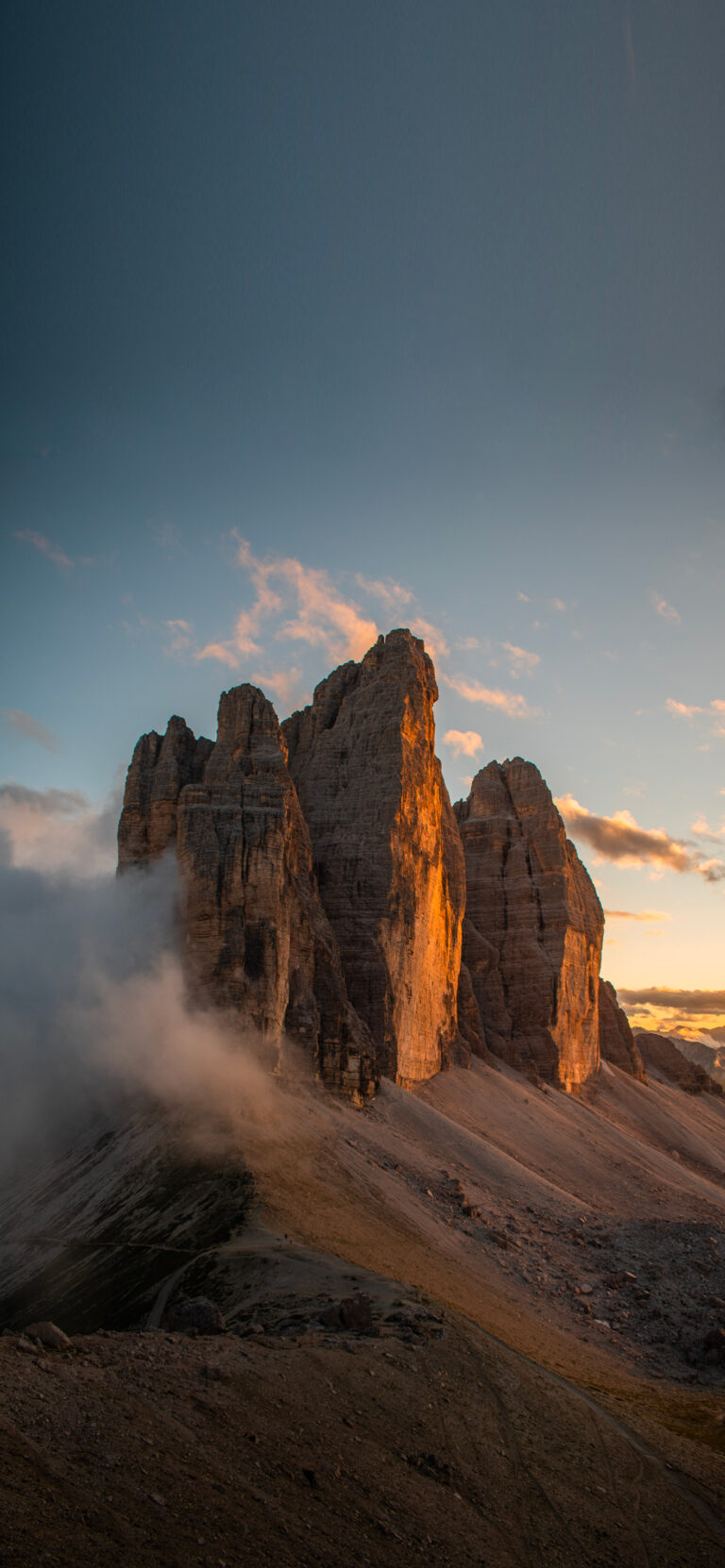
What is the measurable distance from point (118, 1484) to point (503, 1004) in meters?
83.1

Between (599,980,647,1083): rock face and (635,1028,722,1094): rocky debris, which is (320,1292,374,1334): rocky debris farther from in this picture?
(635,1028,722,1094): rocky debris

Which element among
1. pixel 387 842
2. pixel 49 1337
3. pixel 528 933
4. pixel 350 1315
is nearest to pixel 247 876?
pixel 387 842

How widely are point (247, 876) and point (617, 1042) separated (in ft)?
278

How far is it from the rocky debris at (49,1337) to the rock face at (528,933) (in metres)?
73.6

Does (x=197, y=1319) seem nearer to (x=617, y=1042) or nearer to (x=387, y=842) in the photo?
(x=387, y=842)

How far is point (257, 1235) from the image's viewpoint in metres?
27.4

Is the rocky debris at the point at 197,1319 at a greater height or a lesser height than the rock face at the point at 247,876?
lesser

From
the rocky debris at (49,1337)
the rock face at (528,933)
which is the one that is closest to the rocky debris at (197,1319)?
the rocky debris at (49,1337)

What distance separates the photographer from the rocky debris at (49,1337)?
15.6m

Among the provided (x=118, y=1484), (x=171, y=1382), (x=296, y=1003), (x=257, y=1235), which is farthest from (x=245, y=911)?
(x=118, y=1484)

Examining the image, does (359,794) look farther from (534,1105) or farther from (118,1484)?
(118,1484)

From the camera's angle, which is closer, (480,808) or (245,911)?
(245,911)

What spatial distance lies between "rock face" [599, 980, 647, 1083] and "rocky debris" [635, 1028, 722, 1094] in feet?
42.6

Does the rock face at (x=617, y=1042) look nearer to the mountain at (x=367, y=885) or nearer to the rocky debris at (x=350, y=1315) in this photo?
the mountain at (x=367, y=885)
